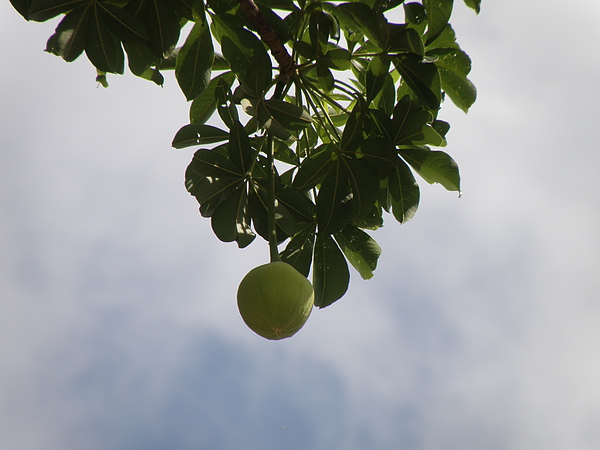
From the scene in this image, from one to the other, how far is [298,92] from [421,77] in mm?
478

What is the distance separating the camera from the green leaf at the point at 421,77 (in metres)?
2.07

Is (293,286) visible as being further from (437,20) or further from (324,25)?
(437,20)

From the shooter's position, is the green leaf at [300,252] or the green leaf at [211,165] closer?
the green leaf at [211,165]

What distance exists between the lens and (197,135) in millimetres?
2268

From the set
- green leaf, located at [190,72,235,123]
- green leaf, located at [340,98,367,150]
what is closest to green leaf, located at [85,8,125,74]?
green leaf, located at [190,72,235,123]

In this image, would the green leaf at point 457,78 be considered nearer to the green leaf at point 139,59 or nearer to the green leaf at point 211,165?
the green leaf at point 211,165

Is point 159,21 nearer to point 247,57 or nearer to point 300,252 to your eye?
point 247,57

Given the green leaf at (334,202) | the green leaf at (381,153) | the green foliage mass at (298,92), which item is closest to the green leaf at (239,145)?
the green foliage mass at (298,92)

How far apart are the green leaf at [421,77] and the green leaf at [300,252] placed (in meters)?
0.67

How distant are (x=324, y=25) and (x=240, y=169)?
22.5 inches

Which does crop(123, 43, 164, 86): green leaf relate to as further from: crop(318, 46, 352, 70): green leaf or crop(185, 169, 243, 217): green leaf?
crop(318, 46, 352, 70): green leaf

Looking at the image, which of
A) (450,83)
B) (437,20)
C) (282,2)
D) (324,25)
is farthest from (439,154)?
(282,2)

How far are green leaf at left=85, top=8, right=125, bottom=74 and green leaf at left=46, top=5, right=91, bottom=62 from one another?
0.02 m

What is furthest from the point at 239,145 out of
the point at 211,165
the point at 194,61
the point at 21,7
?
the point at 21,7
